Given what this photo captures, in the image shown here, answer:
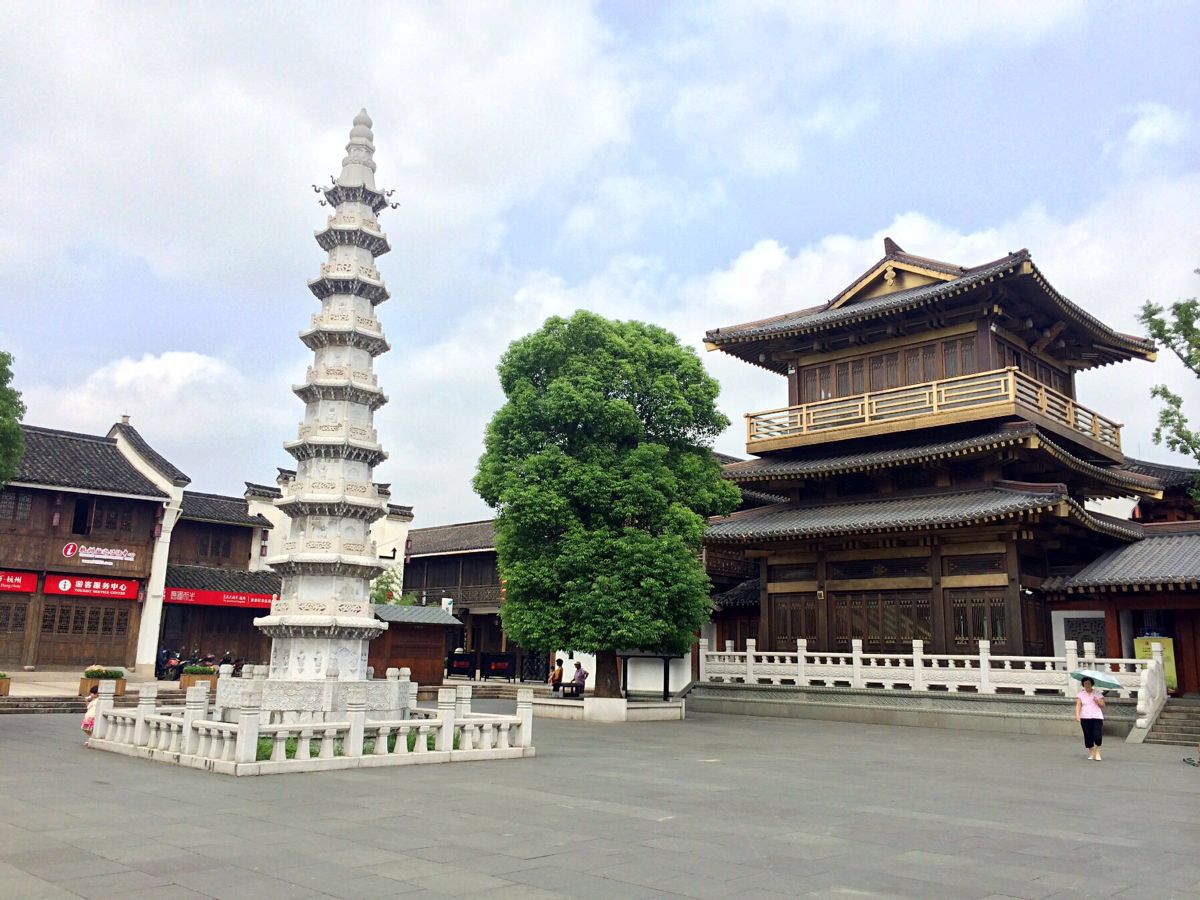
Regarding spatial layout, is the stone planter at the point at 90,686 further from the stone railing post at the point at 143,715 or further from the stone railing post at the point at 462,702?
the stone railing post at the point at 462,702

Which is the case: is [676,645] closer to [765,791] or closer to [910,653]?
[910,653]

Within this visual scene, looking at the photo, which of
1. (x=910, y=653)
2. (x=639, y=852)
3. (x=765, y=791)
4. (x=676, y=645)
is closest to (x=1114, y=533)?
(x=910, y=653)

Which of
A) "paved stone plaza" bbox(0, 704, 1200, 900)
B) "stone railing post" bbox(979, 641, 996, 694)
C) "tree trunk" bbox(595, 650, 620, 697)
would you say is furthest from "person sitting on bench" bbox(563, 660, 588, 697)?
"paved stone plaza" bbox(0, 704, 1200, 900)

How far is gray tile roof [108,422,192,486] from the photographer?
38594 millimetres

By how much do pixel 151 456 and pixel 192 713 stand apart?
27.4 m

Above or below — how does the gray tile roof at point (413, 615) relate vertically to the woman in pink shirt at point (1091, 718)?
above

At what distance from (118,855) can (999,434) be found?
2299cm

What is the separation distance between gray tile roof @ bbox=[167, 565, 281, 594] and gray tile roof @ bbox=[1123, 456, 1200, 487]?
35265 mm

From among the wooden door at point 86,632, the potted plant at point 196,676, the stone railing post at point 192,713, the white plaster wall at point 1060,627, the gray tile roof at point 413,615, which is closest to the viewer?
the stone railing post at point 192,713

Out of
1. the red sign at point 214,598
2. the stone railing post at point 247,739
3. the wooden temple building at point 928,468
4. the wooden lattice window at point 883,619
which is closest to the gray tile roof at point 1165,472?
the wooden temple building at point 928,468

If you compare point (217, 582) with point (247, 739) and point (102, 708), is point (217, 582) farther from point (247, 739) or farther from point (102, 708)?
point (247, 739)

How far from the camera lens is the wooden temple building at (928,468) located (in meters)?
25.3

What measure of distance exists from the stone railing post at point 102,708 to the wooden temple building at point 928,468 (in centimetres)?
1775

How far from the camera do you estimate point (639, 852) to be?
8.33 metres
